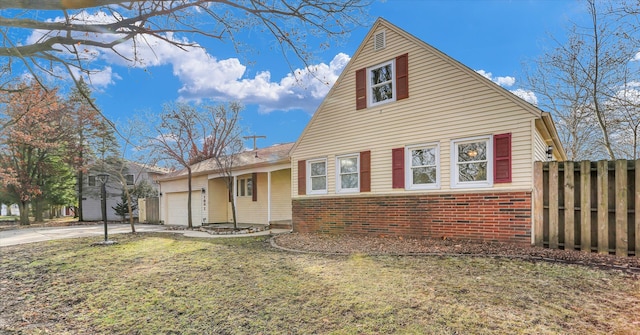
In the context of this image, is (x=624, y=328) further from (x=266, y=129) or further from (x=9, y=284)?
(x=266, y=129)

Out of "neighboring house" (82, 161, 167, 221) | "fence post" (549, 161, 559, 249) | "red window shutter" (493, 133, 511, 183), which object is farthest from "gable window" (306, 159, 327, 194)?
"neighboring house" (82, 161, 167, 221)

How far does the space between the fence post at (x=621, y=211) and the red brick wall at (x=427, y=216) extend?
1568 mm

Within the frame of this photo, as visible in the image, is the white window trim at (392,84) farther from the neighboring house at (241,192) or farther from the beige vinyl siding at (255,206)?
the beige vinyl siding at (255,206)

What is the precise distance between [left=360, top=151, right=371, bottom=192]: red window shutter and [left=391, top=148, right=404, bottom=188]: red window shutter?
35.7 inches

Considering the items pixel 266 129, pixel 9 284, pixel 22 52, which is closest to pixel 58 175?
pixel 266 129

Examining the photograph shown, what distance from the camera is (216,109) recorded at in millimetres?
16594

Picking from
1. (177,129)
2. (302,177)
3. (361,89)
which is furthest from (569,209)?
(177,129)

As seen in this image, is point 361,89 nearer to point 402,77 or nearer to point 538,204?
point 402,77

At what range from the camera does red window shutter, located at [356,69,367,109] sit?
11.0 m

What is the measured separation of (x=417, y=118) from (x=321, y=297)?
690 cm

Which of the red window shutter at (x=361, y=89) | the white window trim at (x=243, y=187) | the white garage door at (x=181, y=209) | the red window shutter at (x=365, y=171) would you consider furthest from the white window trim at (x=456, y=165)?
the white garage door at (x=181, y=209)

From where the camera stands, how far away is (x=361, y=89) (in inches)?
439

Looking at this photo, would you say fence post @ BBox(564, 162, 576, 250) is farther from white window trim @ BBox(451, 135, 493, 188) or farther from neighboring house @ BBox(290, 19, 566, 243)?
white window trim @ BBox(451, 135, 493, 188)

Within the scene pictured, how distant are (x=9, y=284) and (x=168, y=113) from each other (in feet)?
41.8
